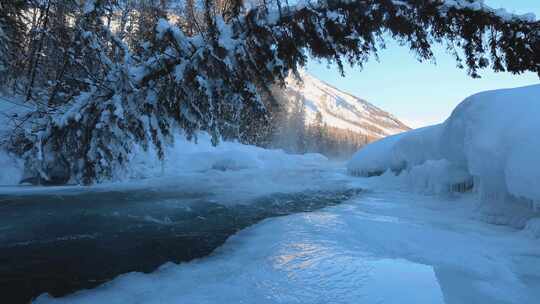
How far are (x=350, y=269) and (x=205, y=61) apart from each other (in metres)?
3.00

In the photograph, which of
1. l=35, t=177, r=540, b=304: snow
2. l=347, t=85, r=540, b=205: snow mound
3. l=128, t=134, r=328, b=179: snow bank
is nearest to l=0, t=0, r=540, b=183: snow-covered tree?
l=347, t=85, r=540, b=205: snow mound

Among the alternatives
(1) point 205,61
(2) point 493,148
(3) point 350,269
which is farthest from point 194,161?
(3) point 350,269

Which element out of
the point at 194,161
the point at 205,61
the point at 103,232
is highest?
the point at 205,61

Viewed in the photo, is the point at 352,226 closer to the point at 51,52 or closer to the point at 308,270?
the point at 308,270

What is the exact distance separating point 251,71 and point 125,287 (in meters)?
3.09

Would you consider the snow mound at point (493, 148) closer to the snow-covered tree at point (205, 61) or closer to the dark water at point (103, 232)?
the snow-covered tree at point (205, 61)

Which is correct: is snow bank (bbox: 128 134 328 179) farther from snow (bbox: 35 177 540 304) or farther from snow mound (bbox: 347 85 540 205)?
snow (bbox: 35 177 540 304)

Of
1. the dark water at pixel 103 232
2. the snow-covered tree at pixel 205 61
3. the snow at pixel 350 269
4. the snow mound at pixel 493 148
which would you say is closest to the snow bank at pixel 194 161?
the dark water at pixel 103 232

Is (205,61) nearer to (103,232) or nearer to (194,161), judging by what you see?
(103,232)

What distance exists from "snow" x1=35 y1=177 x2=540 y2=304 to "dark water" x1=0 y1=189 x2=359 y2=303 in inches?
11.9

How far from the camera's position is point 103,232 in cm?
457

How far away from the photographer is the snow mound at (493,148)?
4.12 m

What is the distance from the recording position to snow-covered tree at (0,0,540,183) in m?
4.05

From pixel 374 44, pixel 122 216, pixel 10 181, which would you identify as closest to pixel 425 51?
pixel 374 44
